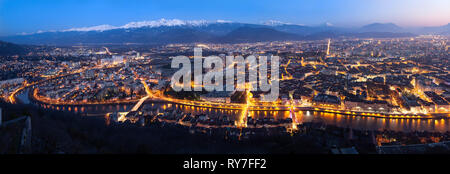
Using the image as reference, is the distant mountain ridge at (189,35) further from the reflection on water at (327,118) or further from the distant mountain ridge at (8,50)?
the reflection on water at (327,118)

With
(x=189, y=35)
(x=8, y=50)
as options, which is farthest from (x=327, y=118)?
(x=189, y=35)

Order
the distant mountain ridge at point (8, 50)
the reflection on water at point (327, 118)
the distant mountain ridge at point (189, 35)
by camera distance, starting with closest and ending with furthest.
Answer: the reflection on water at point (327, 118), the distant mountain ridge at point (8, 50), the distant mountain ridge at point (189, 35)

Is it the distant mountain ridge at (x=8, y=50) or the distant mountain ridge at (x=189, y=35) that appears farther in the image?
the distant mountain ridge at (x=189, y=35)

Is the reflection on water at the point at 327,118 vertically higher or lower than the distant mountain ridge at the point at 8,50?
lower

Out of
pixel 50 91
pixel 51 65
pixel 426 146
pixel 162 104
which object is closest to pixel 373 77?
pixel 426 146

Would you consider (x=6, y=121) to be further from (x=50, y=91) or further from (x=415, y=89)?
(x=415, y=89)

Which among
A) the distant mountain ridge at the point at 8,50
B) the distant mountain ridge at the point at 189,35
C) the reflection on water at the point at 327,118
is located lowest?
the reflection on water at the point at 327,118

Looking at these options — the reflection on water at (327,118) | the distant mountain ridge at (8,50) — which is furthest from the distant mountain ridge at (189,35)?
the reflection on water at (327,118)

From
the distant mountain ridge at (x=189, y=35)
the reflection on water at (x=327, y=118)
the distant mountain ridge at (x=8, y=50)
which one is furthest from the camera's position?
the distant mountain ridge at (x=189, y=35)

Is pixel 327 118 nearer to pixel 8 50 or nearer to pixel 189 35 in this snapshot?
pixel 8 50
